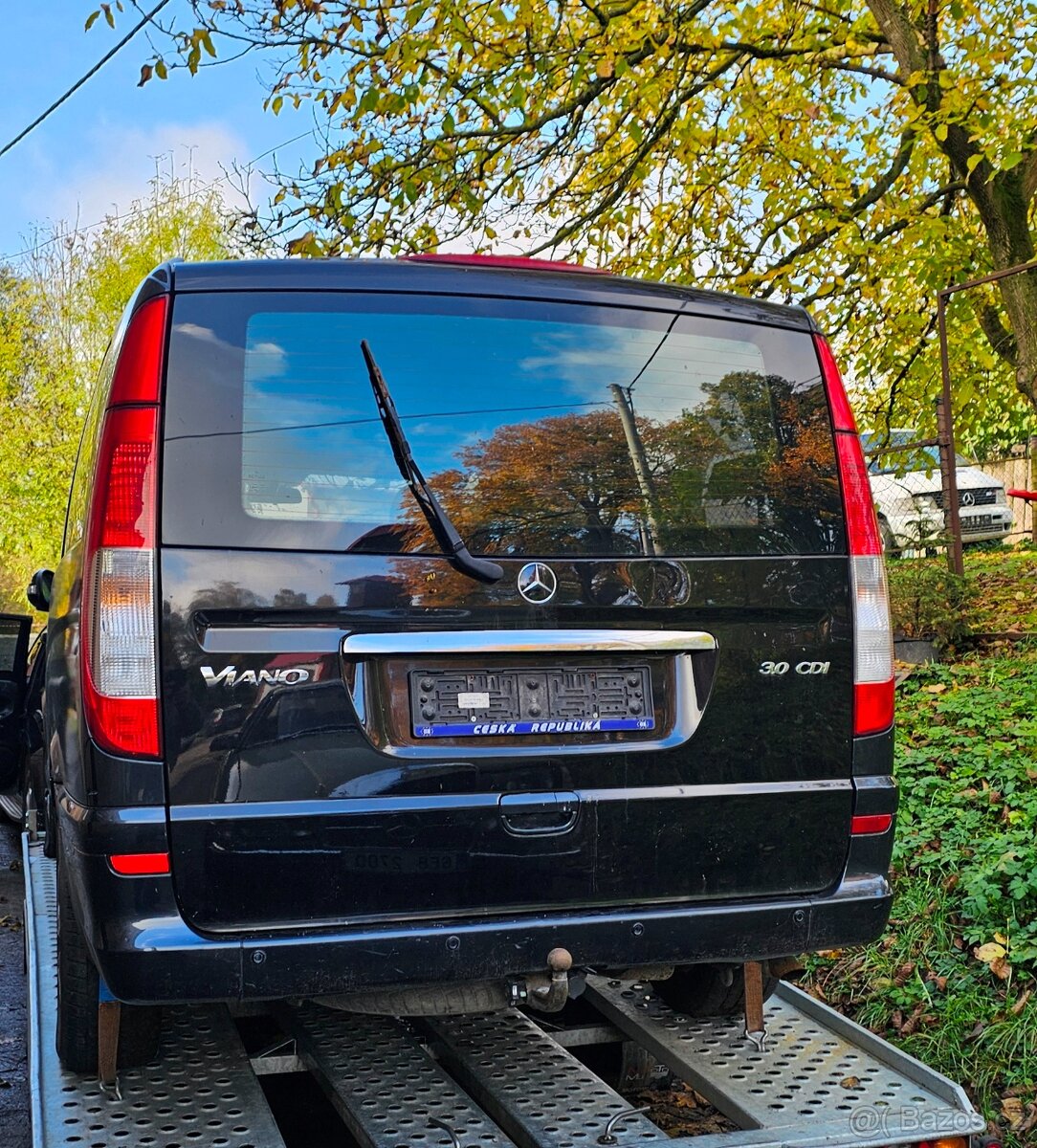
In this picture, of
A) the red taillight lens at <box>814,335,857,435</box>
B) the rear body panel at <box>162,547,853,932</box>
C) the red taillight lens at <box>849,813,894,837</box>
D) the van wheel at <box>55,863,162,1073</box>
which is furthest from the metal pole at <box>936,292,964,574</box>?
the van wheel at <box>55,863,162,1073</box>

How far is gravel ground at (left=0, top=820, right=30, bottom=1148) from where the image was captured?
3.65m

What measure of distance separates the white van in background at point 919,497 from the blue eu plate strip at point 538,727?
501 centimetres

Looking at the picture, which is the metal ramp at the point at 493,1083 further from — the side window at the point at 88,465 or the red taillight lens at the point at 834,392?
the red taillight lens at the point at 834,392

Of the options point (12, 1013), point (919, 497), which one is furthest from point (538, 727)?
point (919, 497)

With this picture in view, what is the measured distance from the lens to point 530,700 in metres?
2.77

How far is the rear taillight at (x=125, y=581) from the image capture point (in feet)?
8.43

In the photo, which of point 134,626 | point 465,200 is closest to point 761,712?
point 134,626

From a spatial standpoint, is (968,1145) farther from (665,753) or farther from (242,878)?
(242,878)

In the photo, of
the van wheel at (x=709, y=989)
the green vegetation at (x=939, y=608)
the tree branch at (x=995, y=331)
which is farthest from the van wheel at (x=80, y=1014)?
the tree branch at (x=995, y=331)

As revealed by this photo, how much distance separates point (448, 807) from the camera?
2.68m

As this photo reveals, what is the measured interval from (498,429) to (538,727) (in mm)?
665

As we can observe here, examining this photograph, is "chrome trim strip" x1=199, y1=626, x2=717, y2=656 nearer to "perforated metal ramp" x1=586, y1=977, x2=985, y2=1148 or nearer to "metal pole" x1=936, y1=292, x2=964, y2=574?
"perforated metal ramp" x1=586, y1=977, x2=985, y2=1148

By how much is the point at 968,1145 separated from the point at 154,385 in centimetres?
241

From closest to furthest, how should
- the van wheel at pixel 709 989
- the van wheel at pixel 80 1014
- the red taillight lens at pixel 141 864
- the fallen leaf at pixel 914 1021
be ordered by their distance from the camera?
the red taillight lens at pixel 141 864 < the van wheel at pixel 80 1014 < the van wheel at pixel 709 989 < the fallen leaf at pixel 914 1021
